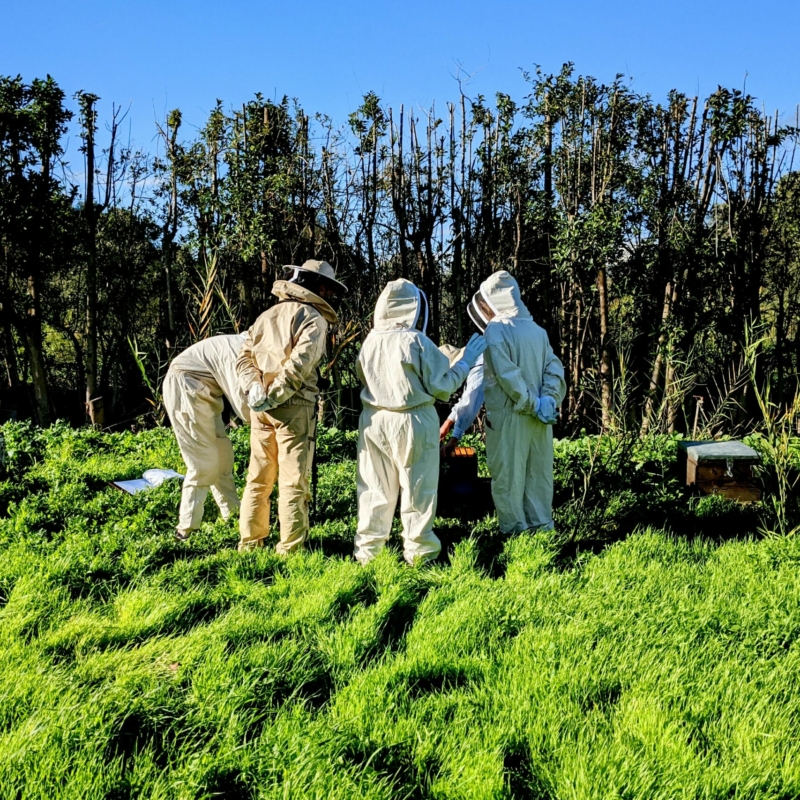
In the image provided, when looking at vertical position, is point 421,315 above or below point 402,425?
above

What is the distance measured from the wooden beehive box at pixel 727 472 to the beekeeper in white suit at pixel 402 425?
2.97 metres

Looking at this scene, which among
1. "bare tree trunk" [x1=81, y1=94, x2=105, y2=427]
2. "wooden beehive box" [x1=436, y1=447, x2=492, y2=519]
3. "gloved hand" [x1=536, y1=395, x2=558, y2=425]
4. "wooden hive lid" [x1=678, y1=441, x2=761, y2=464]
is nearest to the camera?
"gloved hand" [x1=536, y1=395, x2=558, y2=425]

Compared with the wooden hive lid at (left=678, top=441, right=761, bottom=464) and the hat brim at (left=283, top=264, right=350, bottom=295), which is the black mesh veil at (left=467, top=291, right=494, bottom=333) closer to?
the hat brim at (left=283, top=264, right=350, bottom=295)

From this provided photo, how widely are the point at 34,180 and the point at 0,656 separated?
11.8 metres

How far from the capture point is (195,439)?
5953mm

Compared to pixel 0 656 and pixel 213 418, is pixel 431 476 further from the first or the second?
pixel 0 656

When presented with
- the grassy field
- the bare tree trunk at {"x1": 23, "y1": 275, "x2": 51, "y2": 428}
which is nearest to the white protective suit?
the grassy field

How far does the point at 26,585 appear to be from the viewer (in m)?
4.41

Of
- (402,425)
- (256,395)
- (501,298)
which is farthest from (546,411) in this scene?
(256,395)

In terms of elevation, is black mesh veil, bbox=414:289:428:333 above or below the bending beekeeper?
above

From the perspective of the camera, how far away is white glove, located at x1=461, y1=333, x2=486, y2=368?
558 cm

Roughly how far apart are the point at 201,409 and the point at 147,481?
148 centimetres

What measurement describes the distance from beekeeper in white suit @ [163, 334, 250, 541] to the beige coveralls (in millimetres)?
429

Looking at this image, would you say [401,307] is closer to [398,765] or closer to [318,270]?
[318,270]
